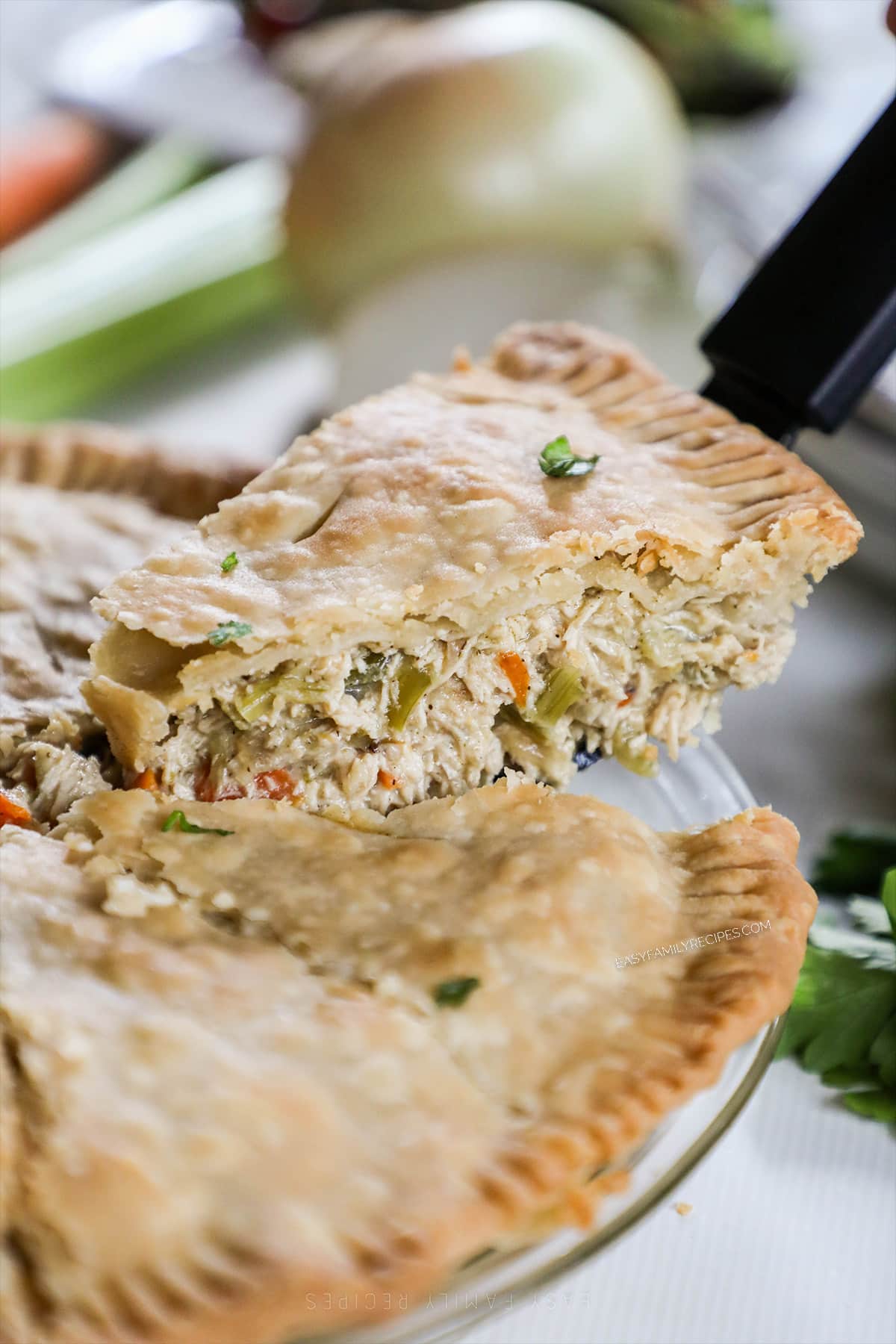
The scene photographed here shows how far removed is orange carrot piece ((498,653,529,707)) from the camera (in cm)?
202

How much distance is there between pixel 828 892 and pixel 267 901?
1.17 metres

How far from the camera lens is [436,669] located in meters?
1.96

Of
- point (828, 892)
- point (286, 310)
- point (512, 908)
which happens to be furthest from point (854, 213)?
point (286, 310)

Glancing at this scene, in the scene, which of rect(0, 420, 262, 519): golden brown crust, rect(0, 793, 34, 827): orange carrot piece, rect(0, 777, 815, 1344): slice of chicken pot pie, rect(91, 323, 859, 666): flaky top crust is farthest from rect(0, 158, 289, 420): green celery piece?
rect(0, 777, 815, 1344): slice of chicken pot pie

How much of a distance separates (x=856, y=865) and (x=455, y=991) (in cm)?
111

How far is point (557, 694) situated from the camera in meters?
2.08

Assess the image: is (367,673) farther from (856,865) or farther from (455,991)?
(856,865)

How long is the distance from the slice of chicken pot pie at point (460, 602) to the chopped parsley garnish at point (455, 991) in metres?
0.47

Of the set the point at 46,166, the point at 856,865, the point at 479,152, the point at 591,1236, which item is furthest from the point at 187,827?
the point at 46,166

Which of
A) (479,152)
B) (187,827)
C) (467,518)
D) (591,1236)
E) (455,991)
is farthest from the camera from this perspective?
(479,152)

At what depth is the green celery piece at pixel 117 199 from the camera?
4004 millimetres

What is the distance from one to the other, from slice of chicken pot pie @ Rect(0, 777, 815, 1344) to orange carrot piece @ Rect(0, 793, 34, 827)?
0.34 feet

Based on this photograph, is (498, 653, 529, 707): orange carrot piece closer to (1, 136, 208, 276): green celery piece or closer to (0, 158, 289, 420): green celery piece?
(0, 158, 289, 420): green celery piece

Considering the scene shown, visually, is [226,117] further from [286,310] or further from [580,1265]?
[580,1265]
